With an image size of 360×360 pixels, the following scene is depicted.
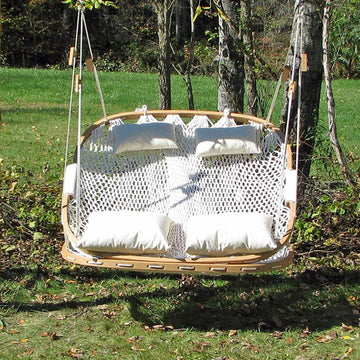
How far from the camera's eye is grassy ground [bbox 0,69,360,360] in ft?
9.51

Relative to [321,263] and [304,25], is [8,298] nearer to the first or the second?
[321,263]

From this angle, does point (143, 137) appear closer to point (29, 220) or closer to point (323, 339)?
point (29, 220)

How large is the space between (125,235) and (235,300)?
90 centimetres

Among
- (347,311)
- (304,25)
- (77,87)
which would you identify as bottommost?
(347,311)

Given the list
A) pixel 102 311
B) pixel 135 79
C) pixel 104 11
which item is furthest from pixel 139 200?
pixel 104 11

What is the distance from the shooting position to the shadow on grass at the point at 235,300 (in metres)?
3.19

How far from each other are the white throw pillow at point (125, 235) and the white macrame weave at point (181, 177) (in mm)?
492

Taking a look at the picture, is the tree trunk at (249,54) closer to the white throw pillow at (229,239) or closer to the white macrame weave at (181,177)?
the white macrame weave at (181,177)

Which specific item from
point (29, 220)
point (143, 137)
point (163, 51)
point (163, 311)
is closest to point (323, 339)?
point (163, 311)

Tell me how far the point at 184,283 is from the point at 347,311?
0.92 m

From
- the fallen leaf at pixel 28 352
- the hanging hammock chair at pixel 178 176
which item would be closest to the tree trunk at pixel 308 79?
the hanging hammock chair at pixel 178 176

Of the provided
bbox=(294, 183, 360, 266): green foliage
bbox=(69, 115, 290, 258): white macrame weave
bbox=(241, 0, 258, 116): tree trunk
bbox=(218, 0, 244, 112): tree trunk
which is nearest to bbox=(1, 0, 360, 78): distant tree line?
bbox=(241, 0, 258, 116): tree trunk

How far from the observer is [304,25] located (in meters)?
4.06

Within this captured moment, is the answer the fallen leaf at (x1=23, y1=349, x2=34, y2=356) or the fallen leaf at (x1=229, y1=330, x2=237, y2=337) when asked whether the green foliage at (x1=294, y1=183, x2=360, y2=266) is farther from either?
the fallen leaf at (x1=23, y1=349, x2=34, y2=356)
